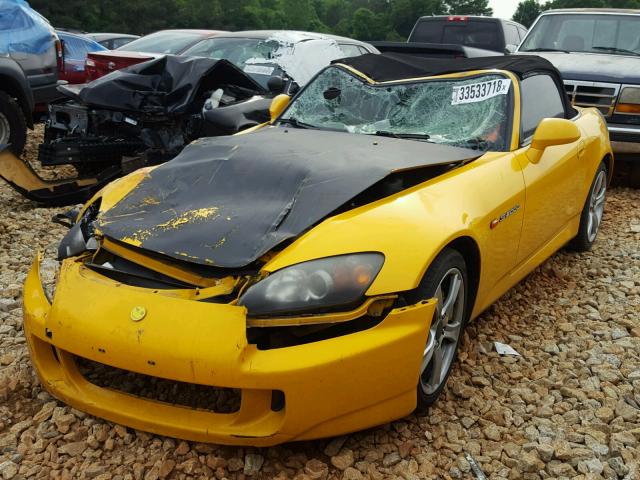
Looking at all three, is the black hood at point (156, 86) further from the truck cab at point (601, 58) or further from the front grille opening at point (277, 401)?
the front grille opening at point (277, 401)

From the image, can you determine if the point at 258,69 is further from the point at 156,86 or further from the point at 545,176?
the point at 545,176

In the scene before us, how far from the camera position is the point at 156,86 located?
568 cm

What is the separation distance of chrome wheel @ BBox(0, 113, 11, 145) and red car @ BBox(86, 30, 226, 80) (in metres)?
1.13

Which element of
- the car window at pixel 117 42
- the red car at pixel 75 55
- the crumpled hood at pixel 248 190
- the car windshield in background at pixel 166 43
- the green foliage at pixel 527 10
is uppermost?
the crumpled hood at pixel 248 190

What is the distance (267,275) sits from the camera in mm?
2250

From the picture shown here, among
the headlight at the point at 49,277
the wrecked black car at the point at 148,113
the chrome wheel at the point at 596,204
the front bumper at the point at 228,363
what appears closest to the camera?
the front bumper at the point at 228,363

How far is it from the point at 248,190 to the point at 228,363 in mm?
950

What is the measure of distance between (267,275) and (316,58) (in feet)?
17.2

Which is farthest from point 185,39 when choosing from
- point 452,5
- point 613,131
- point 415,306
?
point 452,5

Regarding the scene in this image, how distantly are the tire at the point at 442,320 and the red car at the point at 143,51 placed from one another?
5.02m

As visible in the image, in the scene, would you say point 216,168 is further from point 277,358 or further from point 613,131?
point 613,131

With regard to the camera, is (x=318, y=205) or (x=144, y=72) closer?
(x=318, y=205)

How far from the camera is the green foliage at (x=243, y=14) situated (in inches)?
1593

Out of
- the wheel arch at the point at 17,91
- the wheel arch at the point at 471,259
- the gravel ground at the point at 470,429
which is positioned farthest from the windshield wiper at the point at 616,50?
the wheel arch at the point at 17,91
